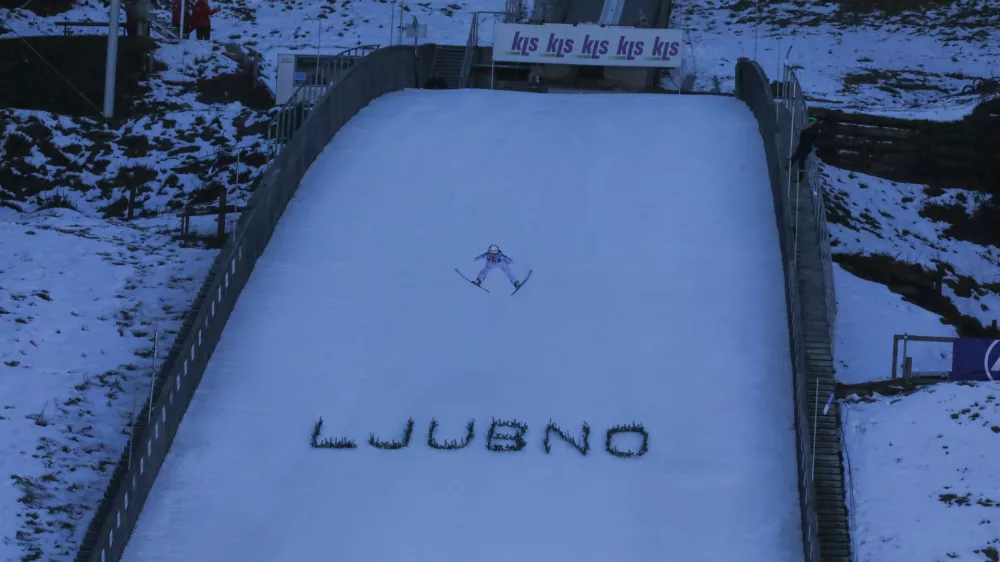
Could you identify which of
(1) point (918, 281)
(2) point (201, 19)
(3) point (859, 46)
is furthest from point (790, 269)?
(3) point (859, 46)

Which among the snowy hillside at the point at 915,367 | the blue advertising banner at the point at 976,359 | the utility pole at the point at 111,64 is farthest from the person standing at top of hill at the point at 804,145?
the utility pole at the point at 111,64

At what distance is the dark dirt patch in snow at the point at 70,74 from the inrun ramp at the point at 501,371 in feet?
24.0

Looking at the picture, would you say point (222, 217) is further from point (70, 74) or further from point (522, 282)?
point (70, 74)

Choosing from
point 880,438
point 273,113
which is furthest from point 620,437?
point 273,113

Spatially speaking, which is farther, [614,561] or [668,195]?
[668,195]

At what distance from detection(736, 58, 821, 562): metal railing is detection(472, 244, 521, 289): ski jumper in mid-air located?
10.0ft

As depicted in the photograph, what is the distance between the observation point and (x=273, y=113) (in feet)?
86.1

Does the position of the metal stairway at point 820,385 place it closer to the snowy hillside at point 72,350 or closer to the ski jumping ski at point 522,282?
the ski jumping ski at point 522,282

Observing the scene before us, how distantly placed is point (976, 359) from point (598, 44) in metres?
14.1

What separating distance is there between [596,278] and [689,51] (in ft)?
55.6

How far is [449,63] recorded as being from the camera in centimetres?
3005

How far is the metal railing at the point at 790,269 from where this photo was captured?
1393 centimetres

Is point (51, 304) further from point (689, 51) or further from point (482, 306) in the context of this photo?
point (689, 51)

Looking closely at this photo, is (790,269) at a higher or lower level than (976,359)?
higher
